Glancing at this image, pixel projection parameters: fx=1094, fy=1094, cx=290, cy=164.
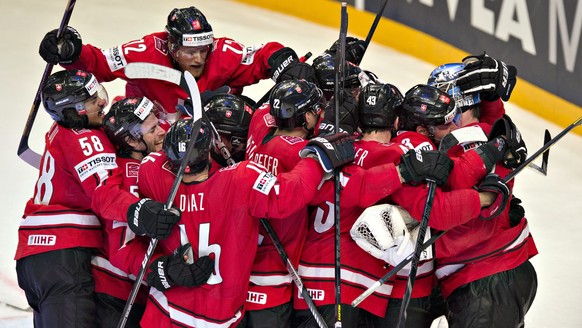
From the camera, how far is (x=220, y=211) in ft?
15.0

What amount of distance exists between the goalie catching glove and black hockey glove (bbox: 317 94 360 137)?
1.79 ft

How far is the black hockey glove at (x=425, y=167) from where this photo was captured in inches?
178

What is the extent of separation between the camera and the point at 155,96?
629cm

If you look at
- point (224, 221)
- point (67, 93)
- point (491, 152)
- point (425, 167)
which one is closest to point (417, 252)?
point (425, 167)

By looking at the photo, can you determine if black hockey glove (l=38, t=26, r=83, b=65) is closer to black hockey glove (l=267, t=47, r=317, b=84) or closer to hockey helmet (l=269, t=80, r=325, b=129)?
black hockey glove (l=267, t=47, r=317, b=84)

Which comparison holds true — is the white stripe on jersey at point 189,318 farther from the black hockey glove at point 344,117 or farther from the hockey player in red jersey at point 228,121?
the black hockey glove at point 344,117

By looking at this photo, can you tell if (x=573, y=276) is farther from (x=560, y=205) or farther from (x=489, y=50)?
(x=489, y=50)

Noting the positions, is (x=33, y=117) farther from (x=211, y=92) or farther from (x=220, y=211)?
(x=220, y=211)

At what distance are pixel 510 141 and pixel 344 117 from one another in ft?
2.74

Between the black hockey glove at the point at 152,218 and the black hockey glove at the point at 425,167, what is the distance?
968mm

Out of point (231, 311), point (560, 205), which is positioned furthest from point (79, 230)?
point (560, 205)

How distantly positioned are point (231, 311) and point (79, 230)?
0.93m

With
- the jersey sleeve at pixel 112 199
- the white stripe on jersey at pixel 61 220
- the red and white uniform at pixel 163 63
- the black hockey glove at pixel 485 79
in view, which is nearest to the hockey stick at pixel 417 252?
the black hockey glove at pixel 485 79

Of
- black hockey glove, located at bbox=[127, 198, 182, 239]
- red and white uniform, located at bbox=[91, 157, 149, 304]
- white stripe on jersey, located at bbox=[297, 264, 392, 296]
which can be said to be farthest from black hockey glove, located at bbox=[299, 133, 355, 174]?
red and white uniform, located at bbox=[91, 157, 149, 304]
